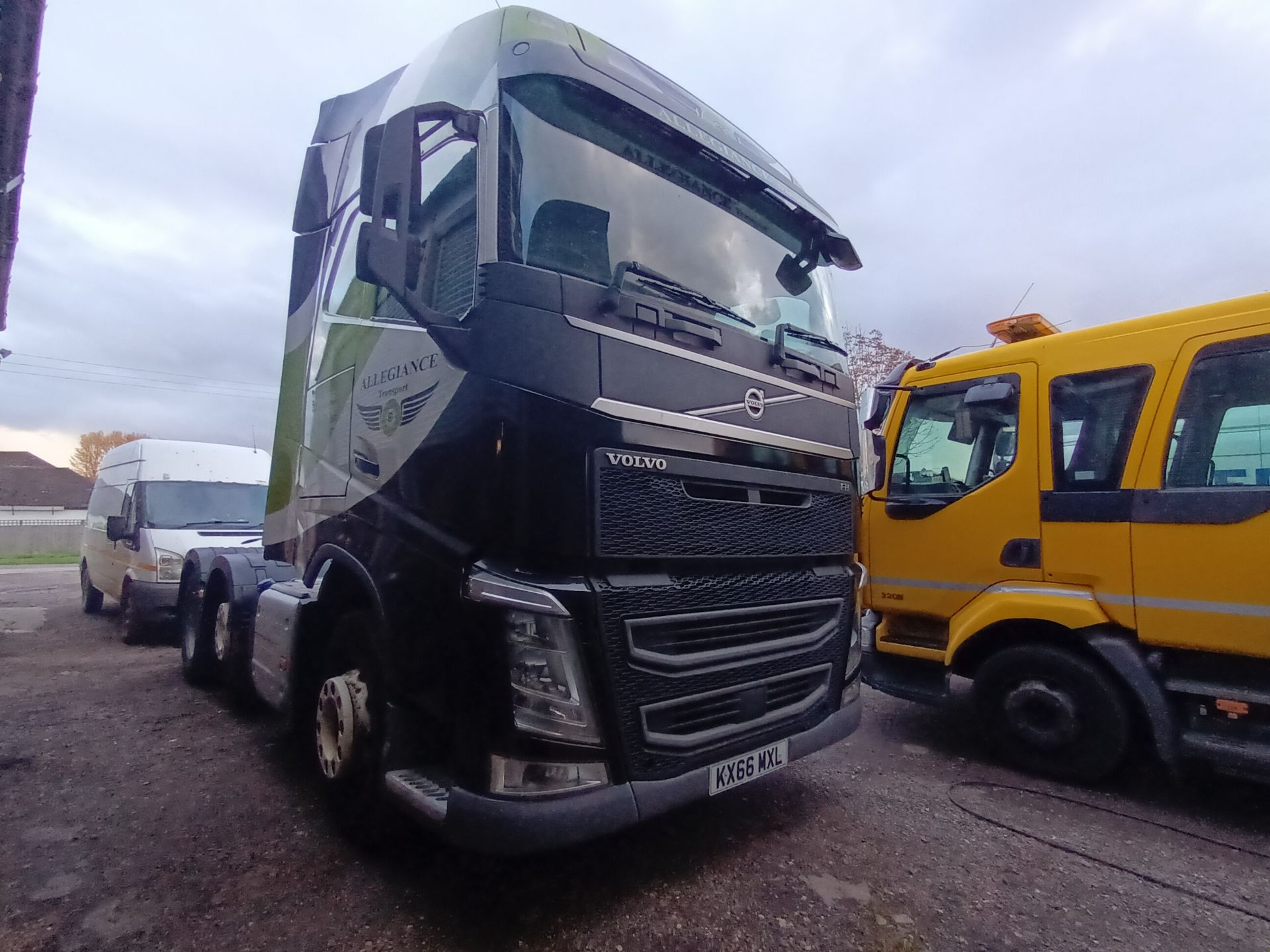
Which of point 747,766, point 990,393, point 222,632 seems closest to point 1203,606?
point 990,393

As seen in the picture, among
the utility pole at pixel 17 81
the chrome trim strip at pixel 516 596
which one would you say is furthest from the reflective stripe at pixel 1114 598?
the utility pole at pixel 17 81

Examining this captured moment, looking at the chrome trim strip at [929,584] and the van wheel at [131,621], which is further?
the van wheel at [131,621]

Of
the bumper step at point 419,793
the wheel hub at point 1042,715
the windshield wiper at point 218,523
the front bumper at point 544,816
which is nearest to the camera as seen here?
the front bumper at point 544,816

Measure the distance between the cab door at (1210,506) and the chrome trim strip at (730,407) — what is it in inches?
82.4

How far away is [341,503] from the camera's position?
3.28 metres

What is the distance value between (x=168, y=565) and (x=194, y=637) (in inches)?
93.5

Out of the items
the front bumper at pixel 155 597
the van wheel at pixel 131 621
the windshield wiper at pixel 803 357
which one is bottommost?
the van wheel at pixel 131 621

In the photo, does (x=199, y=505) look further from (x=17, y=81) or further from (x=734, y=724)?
(x=734, y=724)

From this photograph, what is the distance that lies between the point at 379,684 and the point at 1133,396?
411 centimetres

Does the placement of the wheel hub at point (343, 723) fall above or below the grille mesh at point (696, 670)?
below

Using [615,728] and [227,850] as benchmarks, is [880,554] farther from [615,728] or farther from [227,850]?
[227,850]

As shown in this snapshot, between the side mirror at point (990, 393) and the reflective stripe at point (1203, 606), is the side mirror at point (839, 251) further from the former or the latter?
the reflective stripe at point (1203, 606)

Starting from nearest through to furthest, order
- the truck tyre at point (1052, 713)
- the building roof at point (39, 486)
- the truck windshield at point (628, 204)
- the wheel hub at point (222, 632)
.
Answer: the truck windshield at point (628, 204) < the truck tyre at point (1052, 713) < the wheel hub at point (222, 632) < the building roof at point (39, 486)

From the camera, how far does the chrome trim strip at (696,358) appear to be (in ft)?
8.06
